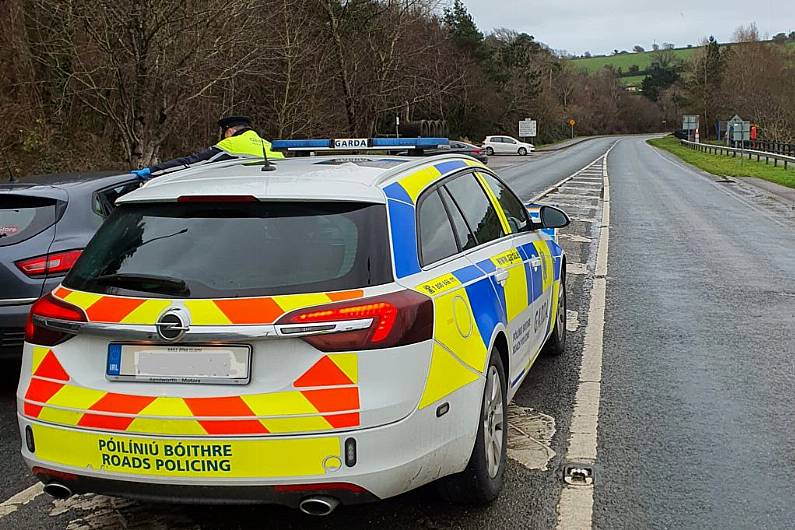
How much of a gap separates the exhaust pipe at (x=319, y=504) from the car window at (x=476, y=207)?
1835mm

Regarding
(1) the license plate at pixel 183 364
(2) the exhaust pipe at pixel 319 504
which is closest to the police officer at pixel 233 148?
(1) the license plate at pixel 183 364

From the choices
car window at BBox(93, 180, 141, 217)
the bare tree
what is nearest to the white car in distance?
the bare tree

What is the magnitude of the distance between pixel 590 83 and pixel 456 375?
153171mm

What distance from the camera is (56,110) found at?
2211 centimetres

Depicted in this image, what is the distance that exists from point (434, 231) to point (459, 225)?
42 cm

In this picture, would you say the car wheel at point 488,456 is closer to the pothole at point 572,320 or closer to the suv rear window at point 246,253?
the suv rear window at point 246,253

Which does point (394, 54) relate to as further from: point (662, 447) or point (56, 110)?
point (662, 447)

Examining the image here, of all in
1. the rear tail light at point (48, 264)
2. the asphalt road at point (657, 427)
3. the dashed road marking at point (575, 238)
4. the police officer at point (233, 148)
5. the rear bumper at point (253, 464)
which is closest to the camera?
the rear bumper at point (253, 464)

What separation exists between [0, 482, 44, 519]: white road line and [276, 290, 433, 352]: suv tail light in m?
1.90

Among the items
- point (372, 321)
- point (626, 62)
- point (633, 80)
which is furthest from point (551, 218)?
point (626, 62)

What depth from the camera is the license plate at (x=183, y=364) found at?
319 centimetres

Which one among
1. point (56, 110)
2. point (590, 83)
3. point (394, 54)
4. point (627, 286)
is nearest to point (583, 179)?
point (394, 54)

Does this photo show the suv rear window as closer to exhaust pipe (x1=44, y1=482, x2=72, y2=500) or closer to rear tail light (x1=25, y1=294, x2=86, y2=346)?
rear tail light (x1=25, y1=294, x2=86, y2=346)

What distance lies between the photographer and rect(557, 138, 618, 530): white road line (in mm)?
3926
